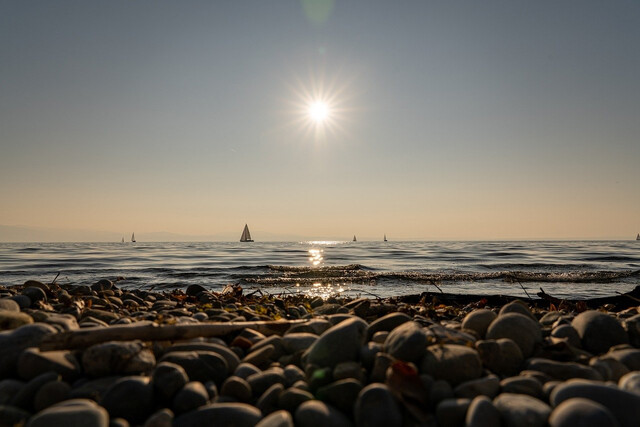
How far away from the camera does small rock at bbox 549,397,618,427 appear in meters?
1.55

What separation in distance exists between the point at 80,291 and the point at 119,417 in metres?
5.21

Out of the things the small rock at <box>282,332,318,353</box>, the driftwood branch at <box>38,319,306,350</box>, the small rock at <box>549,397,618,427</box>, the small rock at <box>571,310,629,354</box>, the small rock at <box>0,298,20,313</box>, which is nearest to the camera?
the small rock at <box>549,397,618,427</box>

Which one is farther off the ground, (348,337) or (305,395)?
(348,337)

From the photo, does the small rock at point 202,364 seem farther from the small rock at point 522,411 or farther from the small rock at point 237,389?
the small rock at point 522,411

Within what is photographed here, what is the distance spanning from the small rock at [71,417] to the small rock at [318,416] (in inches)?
33.6

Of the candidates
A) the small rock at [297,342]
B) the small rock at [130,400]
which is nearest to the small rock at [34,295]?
the small rock at [130,400]

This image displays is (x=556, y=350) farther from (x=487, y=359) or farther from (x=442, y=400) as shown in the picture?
(x=442, y=400)

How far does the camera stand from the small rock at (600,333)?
2834 mm

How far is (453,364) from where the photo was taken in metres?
2.16

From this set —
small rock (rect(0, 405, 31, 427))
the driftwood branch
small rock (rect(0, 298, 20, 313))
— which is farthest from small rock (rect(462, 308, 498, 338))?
small rock (rect(0, 298, 20, 313))

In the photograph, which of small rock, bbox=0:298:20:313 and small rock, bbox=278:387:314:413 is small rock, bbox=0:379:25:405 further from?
small rock, bbox=0:298:20:313

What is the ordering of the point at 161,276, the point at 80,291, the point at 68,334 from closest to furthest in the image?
the point at 68,334, the point at 80,291, the point at 161,276

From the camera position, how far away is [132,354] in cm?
230

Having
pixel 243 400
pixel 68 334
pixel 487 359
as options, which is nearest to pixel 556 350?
pixel 487 359
